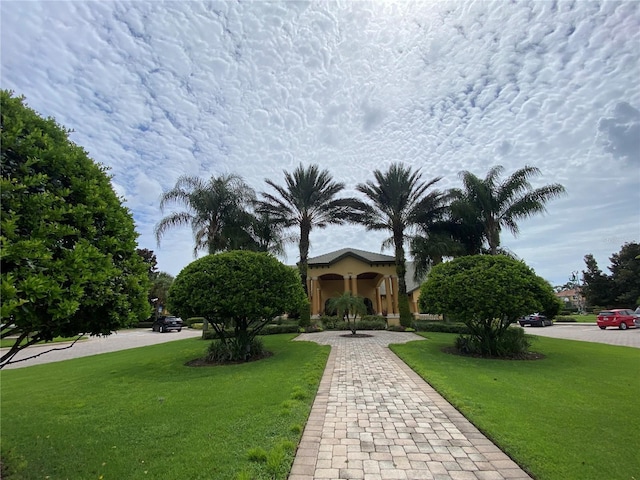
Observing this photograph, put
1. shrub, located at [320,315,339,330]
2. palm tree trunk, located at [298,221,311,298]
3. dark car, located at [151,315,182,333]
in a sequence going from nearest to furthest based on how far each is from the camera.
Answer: palm tree trunk, located at [298,221,311,298]
shrub, located at [320,315,339,330]
dark car, located at [151,315,182,333]

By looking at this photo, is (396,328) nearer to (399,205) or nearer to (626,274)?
(399,205)

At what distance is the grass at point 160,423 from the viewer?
143 inches

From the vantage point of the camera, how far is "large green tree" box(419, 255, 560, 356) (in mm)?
10070

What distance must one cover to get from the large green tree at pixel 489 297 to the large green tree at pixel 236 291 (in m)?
4.90

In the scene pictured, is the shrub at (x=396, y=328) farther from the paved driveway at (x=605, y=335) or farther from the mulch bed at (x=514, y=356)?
the mulch bed at (x=514, y=356)

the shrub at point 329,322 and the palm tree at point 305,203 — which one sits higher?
the palm tree at point 305,203

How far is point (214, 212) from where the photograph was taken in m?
20.0

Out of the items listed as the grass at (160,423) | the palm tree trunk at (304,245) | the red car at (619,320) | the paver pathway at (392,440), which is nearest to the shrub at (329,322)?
the palm tree trunk at (304,245)

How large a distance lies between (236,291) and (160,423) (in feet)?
16.4

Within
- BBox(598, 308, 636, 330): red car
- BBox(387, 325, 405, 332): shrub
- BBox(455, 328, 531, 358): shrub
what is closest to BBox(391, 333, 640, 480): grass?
BBox(455, 328, 531, 358): shrub

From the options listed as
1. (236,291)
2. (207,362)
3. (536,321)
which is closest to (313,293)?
(207,362)

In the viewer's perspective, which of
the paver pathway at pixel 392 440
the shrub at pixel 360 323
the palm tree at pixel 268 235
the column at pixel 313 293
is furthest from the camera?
the column at pixel 313 293

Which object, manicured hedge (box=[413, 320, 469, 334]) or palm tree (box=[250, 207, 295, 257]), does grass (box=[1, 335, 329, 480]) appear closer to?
palm tree (box=[250, 207, 295, 257])

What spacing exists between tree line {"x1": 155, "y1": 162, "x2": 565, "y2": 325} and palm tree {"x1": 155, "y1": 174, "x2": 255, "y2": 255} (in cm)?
6
